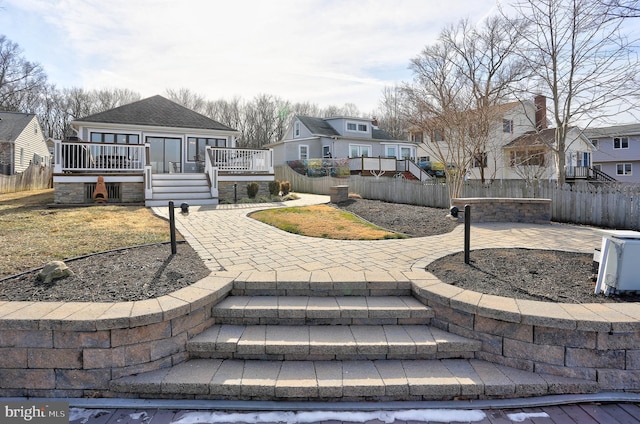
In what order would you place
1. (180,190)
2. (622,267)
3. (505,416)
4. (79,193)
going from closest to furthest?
(505,416) < (622,267) < (79,193) < (180,190)

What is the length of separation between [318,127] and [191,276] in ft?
83.4

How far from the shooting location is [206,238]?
6.00 meters

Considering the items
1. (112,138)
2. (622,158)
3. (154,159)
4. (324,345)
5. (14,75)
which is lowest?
(324,345)

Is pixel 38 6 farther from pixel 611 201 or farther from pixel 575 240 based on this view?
pixel 611 201

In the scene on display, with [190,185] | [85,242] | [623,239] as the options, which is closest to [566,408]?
[623,239]

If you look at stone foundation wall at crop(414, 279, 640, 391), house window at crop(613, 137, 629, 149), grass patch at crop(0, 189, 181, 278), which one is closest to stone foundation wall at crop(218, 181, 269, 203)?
grass patch at crop(0, 189, 181, 278)

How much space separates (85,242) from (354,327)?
4530mm

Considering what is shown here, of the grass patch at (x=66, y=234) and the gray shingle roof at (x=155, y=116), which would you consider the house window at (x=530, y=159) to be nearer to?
the gray shingle roof at (x=155, y=116)

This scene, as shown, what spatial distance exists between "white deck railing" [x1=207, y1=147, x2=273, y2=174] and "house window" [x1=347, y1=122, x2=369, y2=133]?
1670 centimetres

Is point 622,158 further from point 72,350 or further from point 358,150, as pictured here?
point 72,350

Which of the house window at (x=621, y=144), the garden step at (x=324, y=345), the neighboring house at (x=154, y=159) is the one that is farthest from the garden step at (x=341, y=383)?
the house window at (x=621, y=144)

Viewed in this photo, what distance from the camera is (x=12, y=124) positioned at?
77.4 ft

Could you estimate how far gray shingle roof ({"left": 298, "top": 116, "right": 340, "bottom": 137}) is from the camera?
27172 millimetres

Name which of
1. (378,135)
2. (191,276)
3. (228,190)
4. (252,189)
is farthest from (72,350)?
(378,135)
